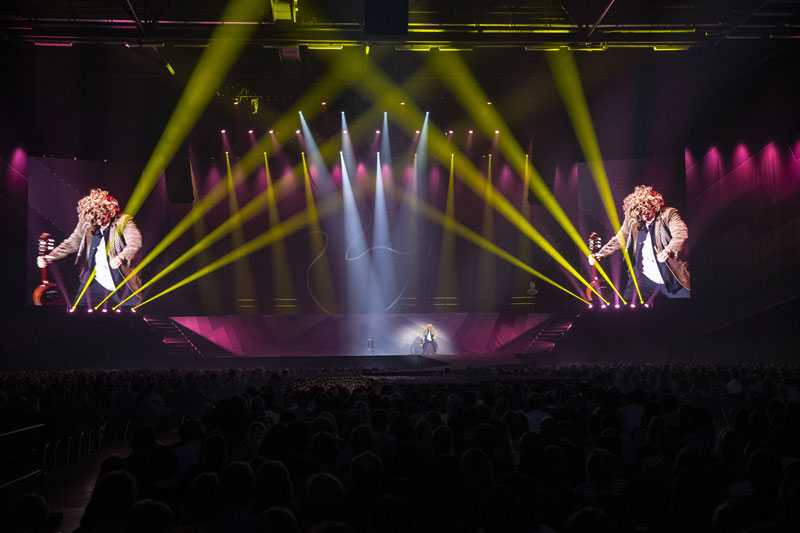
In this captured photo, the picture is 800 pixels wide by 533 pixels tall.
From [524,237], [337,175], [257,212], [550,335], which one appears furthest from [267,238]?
[550,335]

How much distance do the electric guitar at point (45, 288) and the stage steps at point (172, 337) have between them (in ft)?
10.1

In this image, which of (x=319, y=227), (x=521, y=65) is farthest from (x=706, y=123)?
(x=319, y=227)

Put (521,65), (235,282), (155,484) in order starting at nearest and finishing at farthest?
1. (155,484)
2. (521,65)
3. (235,282)

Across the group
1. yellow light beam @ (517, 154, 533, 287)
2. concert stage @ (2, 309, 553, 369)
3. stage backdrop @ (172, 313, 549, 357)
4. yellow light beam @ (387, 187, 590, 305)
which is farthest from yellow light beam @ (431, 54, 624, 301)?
stage backdrop @ (172, 313, 549, 357)

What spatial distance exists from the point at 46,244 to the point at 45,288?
152 cm

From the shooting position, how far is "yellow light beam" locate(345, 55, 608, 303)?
80.5ft

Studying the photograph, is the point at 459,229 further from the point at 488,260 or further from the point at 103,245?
the point at 103,245

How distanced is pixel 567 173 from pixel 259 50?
1274 centimetres

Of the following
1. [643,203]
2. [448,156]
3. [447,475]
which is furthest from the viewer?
[448,156]

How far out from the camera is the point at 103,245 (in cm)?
2661

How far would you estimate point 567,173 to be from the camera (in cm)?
2798

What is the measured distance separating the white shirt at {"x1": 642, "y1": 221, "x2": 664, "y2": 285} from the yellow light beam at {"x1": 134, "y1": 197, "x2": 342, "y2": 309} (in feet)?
37.2

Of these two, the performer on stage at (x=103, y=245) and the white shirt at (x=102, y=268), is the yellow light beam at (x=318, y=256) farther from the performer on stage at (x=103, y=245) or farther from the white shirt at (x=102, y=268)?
the white shirt at (x=102, y=268)

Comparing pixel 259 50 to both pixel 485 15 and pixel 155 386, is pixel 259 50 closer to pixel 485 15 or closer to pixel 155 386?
pixel 485 15
